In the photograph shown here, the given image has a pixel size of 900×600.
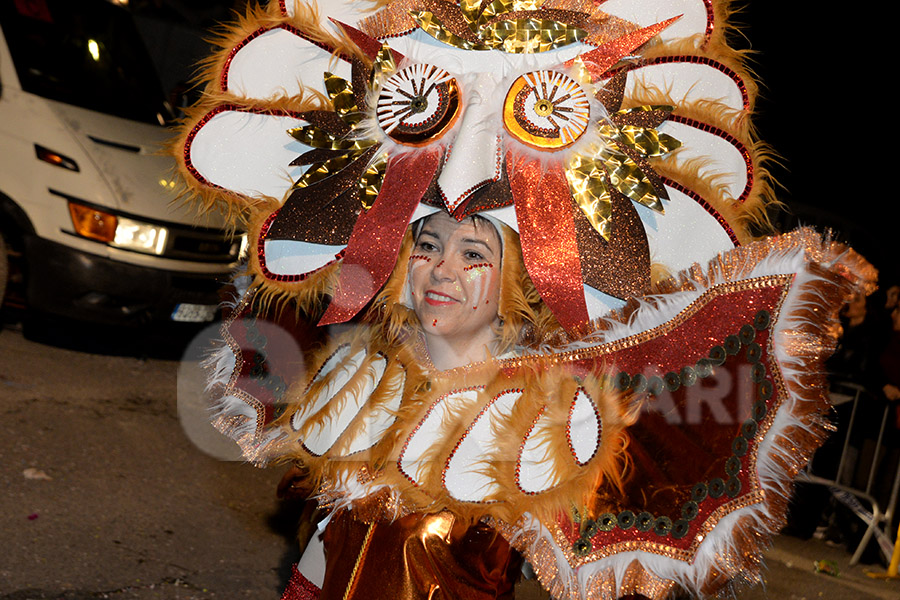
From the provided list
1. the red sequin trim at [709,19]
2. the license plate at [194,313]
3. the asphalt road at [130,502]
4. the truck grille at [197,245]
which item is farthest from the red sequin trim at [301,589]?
the license plate at [194,313]

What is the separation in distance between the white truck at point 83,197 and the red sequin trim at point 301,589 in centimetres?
327

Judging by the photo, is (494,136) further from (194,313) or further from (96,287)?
(194,313)

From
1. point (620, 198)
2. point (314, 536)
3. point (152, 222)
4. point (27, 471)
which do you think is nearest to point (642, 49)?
point (620, 198)

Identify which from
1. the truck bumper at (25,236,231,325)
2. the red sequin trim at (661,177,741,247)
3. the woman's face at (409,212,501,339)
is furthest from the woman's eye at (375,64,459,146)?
the truck bumper at (25,236,231,325)

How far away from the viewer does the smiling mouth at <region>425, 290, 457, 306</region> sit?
6.02 ft

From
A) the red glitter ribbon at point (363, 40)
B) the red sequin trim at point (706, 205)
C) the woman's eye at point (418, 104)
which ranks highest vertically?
the red glitter ribbon at point (363, 40)

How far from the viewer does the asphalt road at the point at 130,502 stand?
3264mm

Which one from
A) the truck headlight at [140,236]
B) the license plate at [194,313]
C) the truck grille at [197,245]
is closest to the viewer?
the truck headlight at [140,236]

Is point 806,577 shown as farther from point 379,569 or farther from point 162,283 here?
point 162,283

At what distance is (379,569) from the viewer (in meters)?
1.76

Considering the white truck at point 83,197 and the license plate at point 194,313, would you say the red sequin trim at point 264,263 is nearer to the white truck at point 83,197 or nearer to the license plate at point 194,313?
the white truck at point 83,197

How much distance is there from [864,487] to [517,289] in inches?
192

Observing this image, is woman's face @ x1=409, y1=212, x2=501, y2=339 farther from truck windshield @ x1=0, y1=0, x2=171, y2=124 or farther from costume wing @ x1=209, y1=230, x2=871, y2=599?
truck windshield @ x1=0, y1=0, x2=171, y2=124

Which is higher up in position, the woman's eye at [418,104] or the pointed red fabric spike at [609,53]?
the pointed red fabric spike at [609,53]
